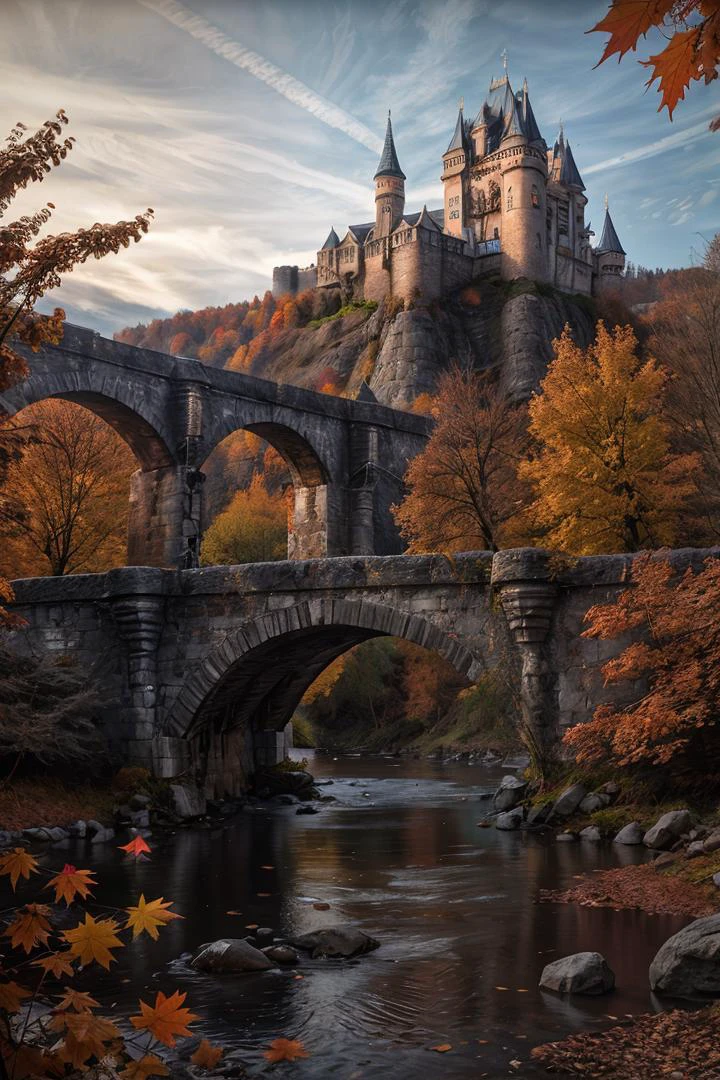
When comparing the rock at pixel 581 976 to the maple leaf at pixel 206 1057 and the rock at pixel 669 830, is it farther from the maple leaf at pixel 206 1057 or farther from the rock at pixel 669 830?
the rock at pixel 669 830

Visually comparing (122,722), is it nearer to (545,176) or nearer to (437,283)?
(437,283)

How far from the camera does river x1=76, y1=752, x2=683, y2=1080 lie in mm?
6672

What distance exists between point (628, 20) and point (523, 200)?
2972 inches

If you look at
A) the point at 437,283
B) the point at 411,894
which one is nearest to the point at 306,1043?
the point at 411,894

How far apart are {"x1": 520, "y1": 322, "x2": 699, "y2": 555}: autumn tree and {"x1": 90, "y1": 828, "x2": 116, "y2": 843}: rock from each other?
12.6m

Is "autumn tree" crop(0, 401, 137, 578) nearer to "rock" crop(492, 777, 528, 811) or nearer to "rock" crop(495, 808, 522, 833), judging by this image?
"rock" crop(492, 777, 528, 811)

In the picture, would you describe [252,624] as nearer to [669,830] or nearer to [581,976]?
[669,830]

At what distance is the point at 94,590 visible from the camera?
1838 cm

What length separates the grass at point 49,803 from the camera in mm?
15801

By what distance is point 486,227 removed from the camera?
80.1 meters

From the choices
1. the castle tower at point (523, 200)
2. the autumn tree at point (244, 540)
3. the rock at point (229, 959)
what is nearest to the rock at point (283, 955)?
the rock at point (229, 959)

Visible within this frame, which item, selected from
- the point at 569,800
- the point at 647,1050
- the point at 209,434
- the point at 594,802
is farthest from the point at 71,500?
the point at 647,1050

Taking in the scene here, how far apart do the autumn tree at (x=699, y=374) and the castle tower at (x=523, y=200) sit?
158 ft

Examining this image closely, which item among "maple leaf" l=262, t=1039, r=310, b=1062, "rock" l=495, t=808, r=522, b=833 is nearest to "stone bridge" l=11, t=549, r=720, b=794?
"rock" l=495, t=808, r=522, b=833
